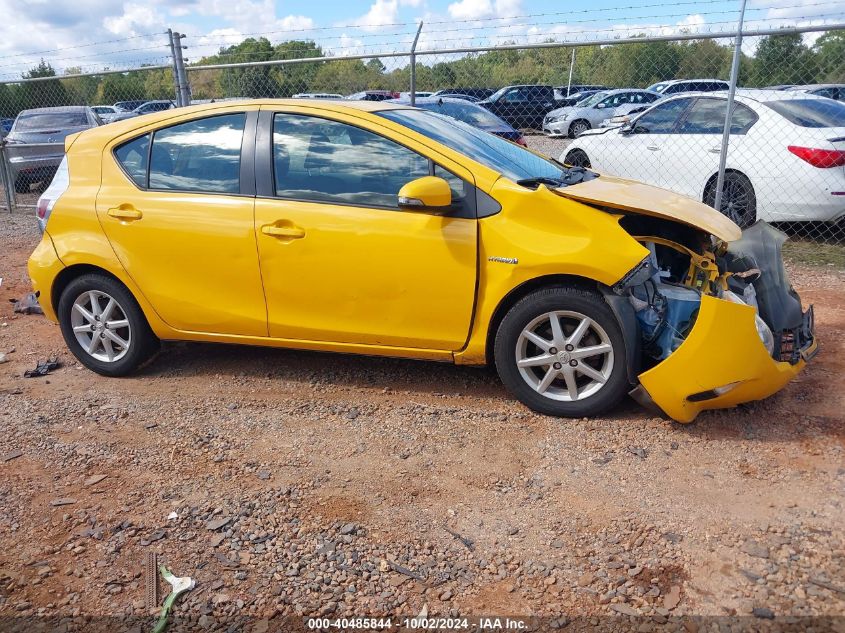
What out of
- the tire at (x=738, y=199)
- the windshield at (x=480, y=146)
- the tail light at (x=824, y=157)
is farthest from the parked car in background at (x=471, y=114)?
the windshield at (x=480, y=146)

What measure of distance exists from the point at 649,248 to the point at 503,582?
211cm

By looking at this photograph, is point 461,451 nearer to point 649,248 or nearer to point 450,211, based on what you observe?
point 450,211

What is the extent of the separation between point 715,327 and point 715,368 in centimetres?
21

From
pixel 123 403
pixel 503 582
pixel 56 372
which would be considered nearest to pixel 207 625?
pixel 503 582

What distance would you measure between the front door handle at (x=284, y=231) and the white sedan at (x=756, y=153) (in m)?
5.52

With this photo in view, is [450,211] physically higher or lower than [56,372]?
higher

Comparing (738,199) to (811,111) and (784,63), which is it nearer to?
(811,111)

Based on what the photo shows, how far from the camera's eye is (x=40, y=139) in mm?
12594

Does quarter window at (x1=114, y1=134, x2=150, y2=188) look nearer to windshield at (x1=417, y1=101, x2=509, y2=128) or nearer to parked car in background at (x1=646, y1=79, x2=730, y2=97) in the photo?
windshield at (x1=417, y1=101, x2=509, y2=128)

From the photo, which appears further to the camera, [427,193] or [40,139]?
[40,139]

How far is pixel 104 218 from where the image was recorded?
4.50m

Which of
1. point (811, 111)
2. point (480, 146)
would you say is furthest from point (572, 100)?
point (480, 146)

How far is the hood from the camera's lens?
12.5ft

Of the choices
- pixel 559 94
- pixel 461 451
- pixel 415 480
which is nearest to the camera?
pixel 415 480
